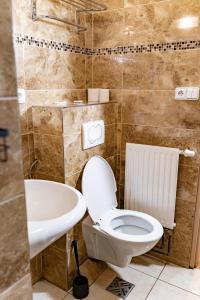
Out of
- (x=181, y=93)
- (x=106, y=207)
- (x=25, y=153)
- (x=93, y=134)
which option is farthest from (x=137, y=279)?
(x=181, y=93)

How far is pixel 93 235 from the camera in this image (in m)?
1.80

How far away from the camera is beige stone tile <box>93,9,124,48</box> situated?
1.92m

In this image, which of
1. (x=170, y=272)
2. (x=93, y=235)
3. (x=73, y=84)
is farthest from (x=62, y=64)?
(x=170, y=272)

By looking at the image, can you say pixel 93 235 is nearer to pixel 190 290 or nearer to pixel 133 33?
pixel 190 290

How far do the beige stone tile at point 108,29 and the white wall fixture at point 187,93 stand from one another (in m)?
0.59

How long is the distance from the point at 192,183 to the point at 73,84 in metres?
1.15

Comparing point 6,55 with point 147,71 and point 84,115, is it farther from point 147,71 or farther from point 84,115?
point 147,71

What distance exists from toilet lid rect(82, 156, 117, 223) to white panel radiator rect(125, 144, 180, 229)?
16 centimetres

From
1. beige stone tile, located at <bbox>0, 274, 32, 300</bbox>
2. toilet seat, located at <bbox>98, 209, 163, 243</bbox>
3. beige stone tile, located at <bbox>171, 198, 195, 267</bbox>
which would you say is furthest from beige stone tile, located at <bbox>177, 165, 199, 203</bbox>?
beige stone tile, located at <bbox>0, 274, 32, 300</bbox>

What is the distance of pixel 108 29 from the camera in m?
1.98

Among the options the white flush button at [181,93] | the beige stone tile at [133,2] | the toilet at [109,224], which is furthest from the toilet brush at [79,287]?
the beige stone tile at [133,2]

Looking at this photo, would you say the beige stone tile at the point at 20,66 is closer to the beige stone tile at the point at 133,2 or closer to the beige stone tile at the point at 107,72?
the beige stone tile at the point at 107,72

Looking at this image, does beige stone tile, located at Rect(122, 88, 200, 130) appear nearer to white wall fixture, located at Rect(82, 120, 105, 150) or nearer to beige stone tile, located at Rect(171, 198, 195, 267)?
white wall fixture, located at Rect(82, 120, 105, 150)

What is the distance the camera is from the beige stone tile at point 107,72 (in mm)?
2002
